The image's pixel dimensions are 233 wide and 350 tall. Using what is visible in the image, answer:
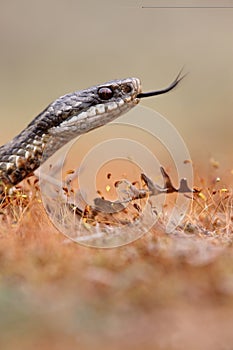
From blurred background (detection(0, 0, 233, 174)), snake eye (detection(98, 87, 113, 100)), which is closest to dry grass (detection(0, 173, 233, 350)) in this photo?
snake eye (detection(98, 87, 113, 100))

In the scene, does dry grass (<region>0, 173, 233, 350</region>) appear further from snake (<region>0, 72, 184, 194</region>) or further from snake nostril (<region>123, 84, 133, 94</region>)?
snake nostril (<region>123, 84, 133, 94</region>)

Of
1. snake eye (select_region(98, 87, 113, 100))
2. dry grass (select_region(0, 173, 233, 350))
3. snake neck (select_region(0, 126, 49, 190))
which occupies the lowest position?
snake neck (select_region(0, 126, 49, 190))

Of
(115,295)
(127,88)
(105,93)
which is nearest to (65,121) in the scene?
(105,93)

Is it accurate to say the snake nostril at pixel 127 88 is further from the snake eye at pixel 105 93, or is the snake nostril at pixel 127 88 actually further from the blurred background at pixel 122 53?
the blurred background at pixel 122 53

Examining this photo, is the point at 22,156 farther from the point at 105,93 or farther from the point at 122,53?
the point at 122,53

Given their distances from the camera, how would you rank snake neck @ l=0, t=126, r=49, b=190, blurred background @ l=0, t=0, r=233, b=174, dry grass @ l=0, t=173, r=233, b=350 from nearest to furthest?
dry grass @ l=0, t=173, r=233, b=350 → snake neck @ l=0, t=126, r=49, b=190 → blurred background @ l=0, t=0, r=233, b=174

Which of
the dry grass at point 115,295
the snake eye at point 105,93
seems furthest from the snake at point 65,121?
the dry grass at point 115,295

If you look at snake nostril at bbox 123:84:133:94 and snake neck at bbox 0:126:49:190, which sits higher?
snake nostril at bbox 123:84:133:94

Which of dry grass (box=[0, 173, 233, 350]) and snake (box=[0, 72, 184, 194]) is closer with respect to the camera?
dry grass (box=[0, 173, 233, 350])
